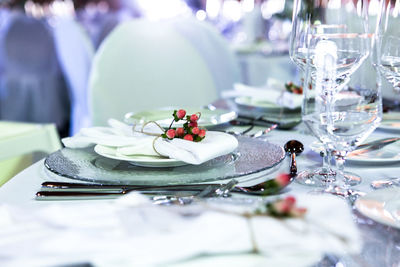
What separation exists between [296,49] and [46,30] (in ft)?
12.7

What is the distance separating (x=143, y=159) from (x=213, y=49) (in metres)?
1.37

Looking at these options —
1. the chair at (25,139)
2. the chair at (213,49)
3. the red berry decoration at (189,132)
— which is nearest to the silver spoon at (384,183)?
the red berry decoration at (189,132)

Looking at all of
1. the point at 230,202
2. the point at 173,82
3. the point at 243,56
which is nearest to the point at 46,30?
the point at 243,56

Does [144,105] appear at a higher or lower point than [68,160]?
lower

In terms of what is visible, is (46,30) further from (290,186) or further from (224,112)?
(290,186)

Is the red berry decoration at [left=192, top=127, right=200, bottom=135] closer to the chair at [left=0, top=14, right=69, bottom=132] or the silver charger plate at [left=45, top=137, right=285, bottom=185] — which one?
the silver charger plate at [left=45, top=137, right=285, bottom=185]

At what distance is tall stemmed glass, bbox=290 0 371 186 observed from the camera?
0.63m

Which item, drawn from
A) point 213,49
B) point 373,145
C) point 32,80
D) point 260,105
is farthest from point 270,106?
point 32,80

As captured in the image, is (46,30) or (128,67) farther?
(46,30)

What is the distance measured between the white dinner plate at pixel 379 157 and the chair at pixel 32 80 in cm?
383

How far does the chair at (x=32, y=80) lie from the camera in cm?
423

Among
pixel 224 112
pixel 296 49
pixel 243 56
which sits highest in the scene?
pixel 296 49

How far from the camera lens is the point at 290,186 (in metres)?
0.62

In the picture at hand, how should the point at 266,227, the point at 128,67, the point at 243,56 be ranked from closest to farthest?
the point at 266,227
the point at 128,67
the point at 243,56
